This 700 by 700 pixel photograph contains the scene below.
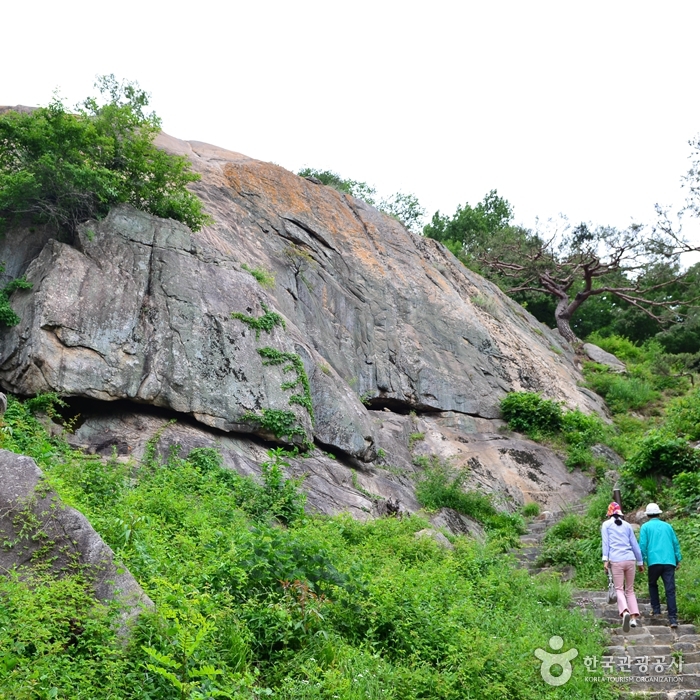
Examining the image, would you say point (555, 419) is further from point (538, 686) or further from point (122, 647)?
point (122, 647)

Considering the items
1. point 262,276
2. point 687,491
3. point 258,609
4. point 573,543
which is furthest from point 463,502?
point 258,609

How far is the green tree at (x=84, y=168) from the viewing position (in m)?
13.8

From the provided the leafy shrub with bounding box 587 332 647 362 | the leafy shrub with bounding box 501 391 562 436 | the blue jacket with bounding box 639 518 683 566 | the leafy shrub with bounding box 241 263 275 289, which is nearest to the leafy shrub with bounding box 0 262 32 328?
the leafy shrub with bounding box 241 263 275 289

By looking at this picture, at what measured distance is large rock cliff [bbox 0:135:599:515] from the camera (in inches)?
508

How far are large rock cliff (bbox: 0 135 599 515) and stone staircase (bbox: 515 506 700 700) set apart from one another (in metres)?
4.86

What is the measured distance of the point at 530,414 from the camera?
19.3 metres

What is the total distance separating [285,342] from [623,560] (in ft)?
25.3

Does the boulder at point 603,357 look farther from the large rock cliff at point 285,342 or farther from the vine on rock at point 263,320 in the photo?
the vine on rock at point 263,320

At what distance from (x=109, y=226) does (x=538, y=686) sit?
11.1 metres

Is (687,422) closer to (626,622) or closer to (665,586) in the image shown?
(665,586)

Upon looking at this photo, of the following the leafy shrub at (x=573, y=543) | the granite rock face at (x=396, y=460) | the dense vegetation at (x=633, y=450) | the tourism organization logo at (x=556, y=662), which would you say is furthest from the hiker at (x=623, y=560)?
the granite rock face at (x=396, y=460)

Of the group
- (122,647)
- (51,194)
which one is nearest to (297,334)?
(51,194)

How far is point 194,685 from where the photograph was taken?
5.41 metres

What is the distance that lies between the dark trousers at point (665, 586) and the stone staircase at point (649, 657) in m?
0.16
